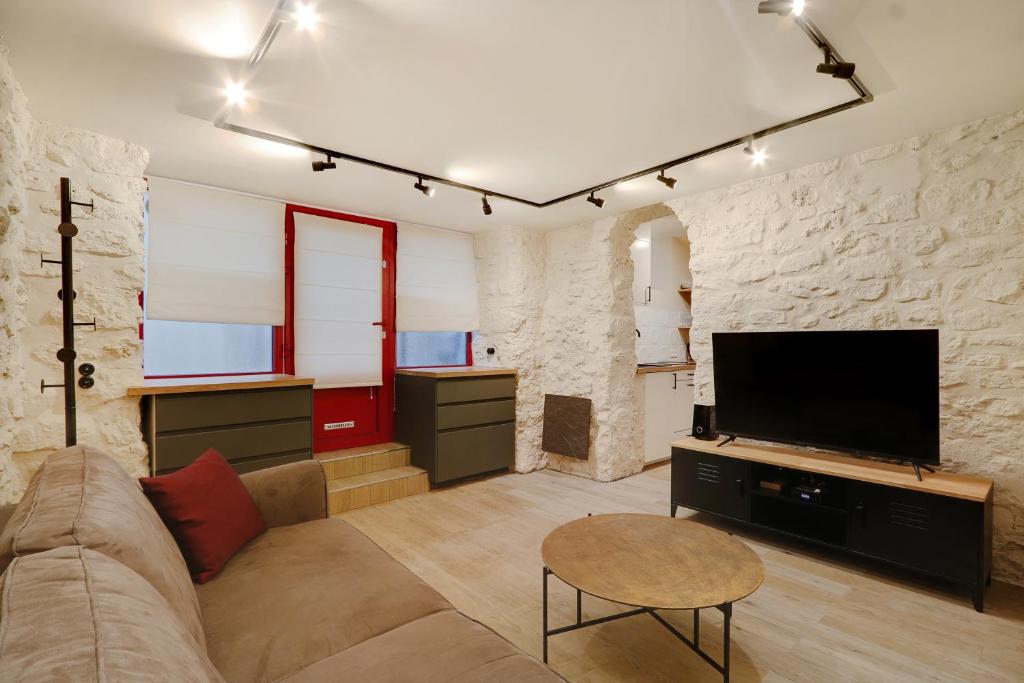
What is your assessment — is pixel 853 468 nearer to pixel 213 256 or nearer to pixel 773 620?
pixel 773 620

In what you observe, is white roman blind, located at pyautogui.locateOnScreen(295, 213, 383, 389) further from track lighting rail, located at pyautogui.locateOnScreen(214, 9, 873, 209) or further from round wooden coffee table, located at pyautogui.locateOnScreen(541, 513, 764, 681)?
round wooden coffee table, located at pyautogui.locateOnScreen(541, 513, 764, 681)

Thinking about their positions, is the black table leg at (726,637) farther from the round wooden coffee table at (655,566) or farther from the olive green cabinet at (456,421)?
the olive green cabinet at (456,421)

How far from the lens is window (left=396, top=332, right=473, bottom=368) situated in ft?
15.6

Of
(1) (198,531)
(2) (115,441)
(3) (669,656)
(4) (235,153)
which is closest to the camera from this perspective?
(1) (198,531)

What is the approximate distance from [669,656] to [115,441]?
310 cm

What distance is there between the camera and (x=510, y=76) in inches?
83.3

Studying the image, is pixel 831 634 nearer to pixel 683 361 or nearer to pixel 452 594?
pixel 452 594

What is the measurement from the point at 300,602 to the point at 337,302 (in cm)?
304

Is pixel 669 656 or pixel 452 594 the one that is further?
pixel 452 594

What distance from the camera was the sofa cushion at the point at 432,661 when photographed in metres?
1.14

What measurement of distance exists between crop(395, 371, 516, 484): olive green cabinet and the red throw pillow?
2162mm

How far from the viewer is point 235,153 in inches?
116

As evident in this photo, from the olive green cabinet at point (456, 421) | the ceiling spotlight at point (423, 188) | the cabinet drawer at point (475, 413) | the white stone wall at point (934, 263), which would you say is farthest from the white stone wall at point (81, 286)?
the white stone wall at point (934, 263)

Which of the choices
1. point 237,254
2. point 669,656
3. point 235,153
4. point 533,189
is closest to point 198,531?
point 669,656
